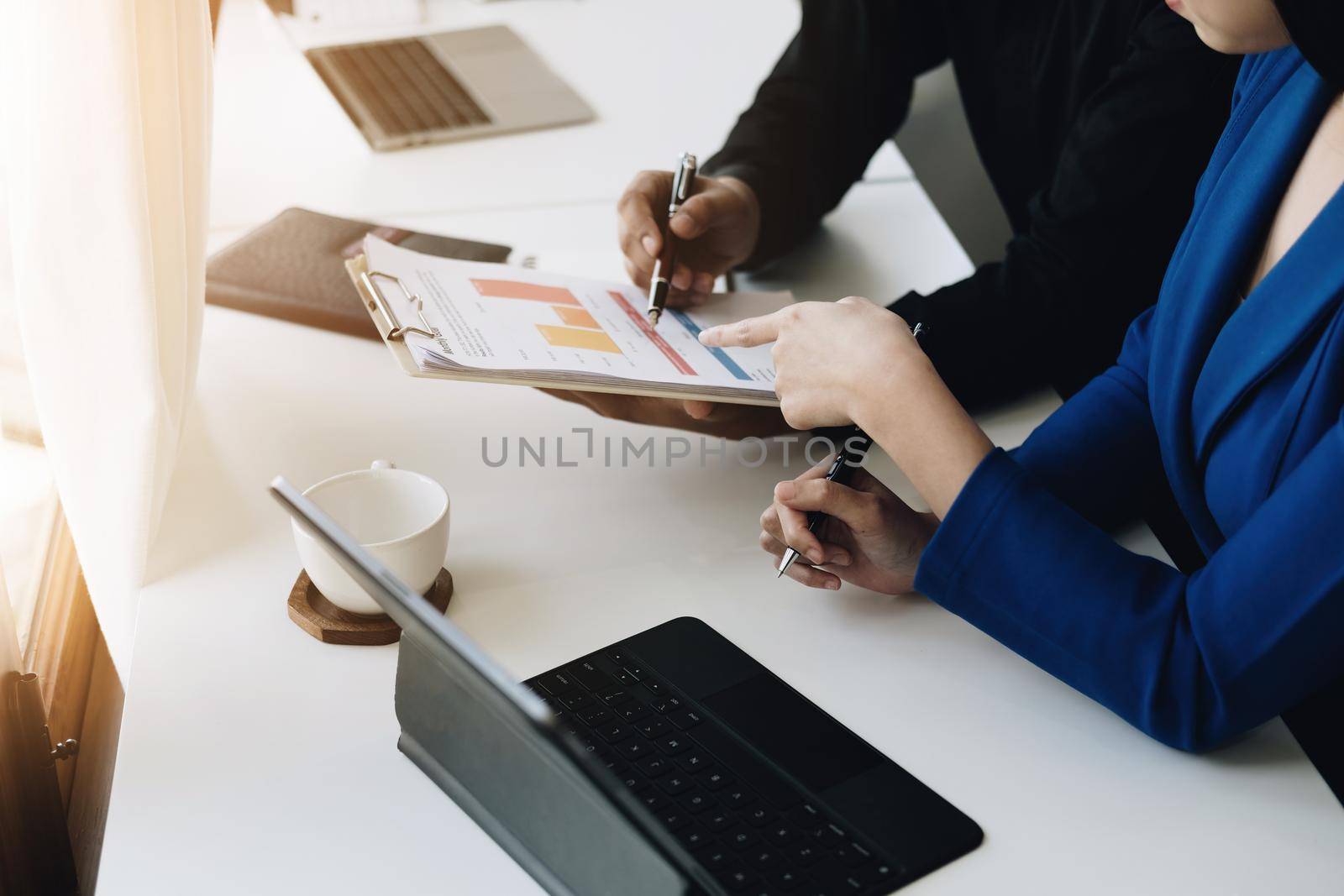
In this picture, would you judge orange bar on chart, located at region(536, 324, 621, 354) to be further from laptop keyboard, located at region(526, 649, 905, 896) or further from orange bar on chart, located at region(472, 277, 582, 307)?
laptop keyboard, located at region(526, 649, 905, 896)

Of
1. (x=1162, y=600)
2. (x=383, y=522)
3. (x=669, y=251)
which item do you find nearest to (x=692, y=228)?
(x=669, y=251)

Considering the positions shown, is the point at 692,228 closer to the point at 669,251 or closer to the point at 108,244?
the point at 669,251

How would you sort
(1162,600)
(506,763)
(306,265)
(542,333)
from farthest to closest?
(306,265), (542,333), (1162,600), (506,763)

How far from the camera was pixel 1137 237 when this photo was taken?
122 centimetres

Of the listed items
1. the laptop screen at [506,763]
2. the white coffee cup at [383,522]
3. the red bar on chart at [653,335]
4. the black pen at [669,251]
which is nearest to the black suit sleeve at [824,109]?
the black pen at [669,251]

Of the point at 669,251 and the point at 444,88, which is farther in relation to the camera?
the point at 444,88

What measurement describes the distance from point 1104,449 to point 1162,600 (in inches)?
9.1

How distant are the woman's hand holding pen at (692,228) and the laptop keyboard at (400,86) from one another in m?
0.50

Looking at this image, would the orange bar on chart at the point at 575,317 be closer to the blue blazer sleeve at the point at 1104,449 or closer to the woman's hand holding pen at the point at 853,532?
the woman's hand holding pen at the point at 853,532

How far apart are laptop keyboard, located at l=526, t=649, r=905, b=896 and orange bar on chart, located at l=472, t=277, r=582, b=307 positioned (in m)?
0.38

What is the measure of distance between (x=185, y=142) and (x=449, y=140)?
68 cm

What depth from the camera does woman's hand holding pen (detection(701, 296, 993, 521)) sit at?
848mm

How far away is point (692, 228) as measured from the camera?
1.23 metres

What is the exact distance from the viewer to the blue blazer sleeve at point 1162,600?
0.73m
